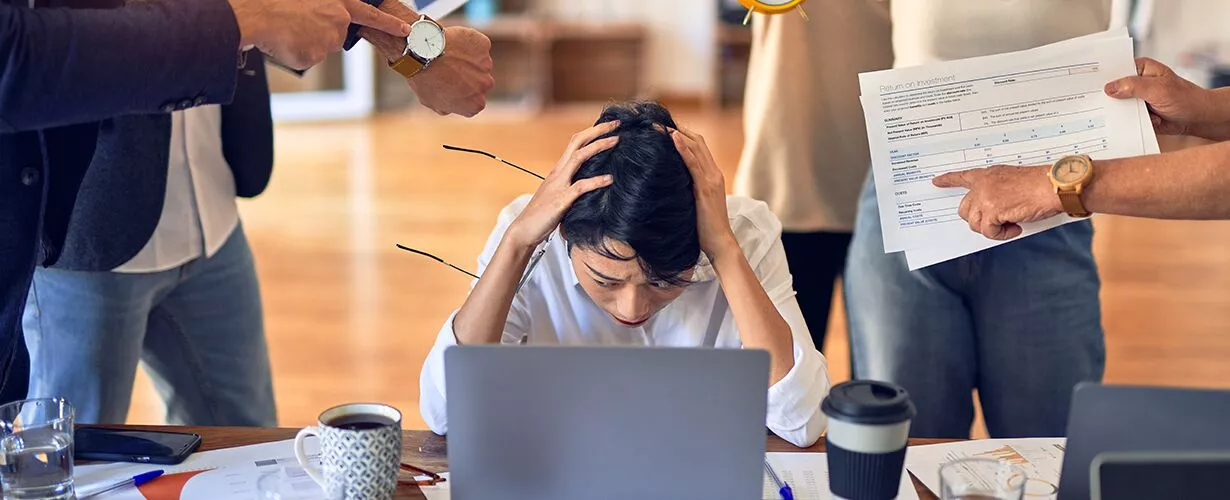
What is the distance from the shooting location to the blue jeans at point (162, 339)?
6.35ft

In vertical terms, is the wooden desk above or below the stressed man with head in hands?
below

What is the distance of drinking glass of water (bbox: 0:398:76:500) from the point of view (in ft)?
4.23

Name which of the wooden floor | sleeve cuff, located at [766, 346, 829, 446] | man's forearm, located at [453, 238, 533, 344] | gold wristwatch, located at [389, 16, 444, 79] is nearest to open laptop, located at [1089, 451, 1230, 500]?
sleeve cuff, located at [766, 346, 829, 446]

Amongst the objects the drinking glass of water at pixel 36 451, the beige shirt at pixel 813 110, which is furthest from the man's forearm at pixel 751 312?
the drinking glass of water at pixel 36 451

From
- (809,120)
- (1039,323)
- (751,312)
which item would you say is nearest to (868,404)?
(751,312)

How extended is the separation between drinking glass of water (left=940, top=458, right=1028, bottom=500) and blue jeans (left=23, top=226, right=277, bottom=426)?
1372 mm

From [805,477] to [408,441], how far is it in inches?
19.6

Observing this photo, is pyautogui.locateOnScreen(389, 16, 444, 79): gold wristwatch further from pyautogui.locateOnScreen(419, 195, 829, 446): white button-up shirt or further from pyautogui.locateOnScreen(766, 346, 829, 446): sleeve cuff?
pyautogui.locateOnScreen(766, 346, 829, 446): sleeve cuff

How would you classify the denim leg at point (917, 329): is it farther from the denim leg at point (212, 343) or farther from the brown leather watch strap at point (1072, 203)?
the denim leg at point (212, 343)

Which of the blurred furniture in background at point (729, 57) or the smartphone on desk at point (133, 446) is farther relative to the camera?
the blurred furniture in background at point (729, 57)

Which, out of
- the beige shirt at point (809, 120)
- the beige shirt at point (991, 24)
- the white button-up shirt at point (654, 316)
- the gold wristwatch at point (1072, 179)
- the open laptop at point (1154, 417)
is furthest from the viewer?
the beige shirt at point (809, 120)

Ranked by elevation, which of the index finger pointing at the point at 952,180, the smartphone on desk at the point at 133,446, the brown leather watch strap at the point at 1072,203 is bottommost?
the smartphone on desk at the point at 133,446

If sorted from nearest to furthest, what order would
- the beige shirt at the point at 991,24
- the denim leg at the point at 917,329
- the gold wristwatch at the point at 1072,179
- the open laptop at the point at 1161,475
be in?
the open laptop at the point at 1161,475, the gold wristwatch at the point at 1072,179, the beige shirt at the point at 991,24, the denim leg at the point at 917,329

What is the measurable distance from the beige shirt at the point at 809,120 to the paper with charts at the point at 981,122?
0.55m
